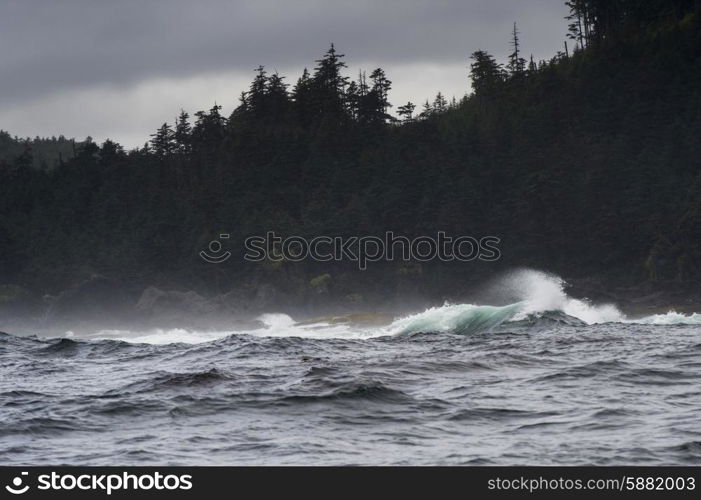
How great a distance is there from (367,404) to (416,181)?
77.6m

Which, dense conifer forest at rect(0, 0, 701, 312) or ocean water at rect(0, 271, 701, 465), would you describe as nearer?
ocean water at rect(0, 271, 701, 465)

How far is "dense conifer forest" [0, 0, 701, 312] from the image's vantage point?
8300cm

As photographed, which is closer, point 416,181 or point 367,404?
point 367,404

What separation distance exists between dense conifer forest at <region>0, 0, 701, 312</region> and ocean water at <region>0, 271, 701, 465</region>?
49.8 metres

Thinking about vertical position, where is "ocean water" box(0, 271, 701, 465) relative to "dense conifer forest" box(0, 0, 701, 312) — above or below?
below

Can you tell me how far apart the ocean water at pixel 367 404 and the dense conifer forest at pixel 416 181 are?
49.8 m

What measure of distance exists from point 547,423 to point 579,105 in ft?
276

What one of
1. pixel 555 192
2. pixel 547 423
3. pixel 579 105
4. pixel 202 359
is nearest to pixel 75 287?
pixel 555 192

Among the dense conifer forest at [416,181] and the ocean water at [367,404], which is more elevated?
the dense conifer forest at [416,181]

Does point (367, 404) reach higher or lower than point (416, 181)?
A: lower

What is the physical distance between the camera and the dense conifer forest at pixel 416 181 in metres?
83.0

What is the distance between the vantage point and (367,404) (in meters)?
17.2

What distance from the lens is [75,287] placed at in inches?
3629

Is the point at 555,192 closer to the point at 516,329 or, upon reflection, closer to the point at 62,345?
the point at 516,329
